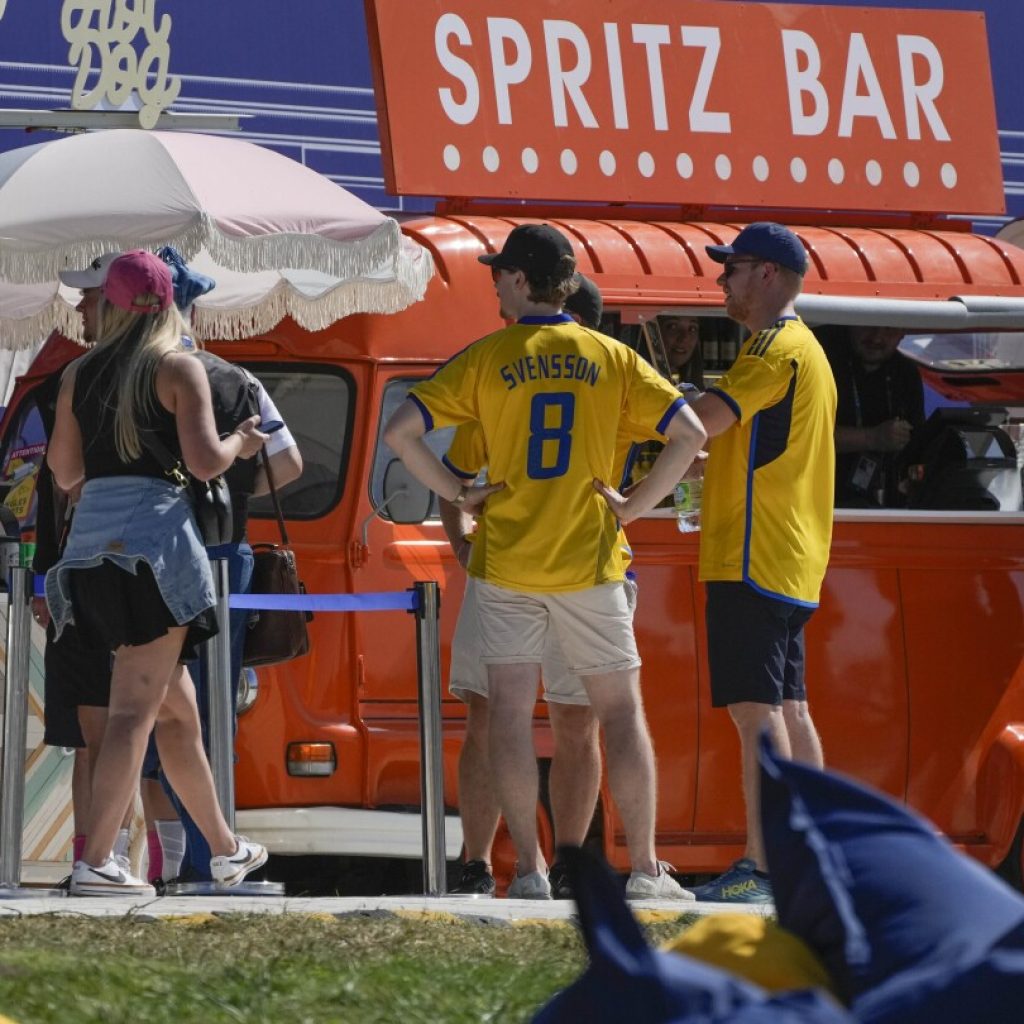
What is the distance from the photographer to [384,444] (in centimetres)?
755

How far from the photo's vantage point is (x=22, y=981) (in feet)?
13.3

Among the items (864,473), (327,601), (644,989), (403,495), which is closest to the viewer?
(644,989)

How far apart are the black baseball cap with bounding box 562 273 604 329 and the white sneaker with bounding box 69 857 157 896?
2.15 m

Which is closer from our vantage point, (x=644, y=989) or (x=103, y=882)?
(x=644, y=989)

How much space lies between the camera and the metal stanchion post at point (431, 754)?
6605 millimetres

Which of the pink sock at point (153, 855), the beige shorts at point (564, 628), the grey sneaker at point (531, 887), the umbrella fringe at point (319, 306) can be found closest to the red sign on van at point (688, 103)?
the umbrella fringe at point (319, 306)

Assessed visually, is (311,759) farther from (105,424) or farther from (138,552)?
(105,424)

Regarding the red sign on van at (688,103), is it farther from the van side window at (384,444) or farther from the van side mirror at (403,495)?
the van side mirror at (403,495)

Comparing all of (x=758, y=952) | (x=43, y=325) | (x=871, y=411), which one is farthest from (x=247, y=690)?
(x=758, y=952)

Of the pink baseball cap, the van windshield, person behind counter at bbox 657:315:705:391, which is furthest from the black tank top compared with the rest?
the van windshield

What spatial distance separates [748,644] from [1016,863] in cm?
192

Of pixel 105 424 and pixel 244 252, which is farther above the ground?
pixel 244 252

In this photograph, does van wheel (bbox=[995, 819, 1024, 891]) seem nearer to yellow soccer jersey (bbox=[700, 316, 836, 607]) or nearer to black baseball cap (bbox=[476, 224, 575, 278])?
yellow soccer jersey (bbox=[700, 316, 836, 607])

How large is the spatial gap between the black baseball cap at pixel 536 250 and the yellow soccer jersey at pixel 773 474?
1.99 ft
